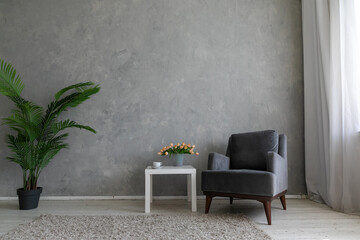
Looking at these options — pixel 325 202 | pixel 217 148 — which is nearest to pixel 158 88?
pixel 217 148

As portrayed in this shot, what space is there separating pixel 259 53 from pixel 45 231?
3075mm

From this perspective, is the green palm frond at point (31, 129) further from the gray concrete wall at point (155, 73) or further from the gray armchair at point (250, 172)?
the gray armchair at point (250, 172)

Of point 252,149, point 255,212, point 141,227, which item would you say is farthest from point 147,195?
point 252,149

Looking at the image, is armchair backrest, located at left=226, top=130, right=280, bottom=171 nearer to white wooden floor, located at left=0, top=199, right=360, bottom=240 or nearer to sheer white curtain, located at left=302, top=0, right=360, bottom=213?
white wooden floor, located at left=0, top=199, right=360, bottom=240

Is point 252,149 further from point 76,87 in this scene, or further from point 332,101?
point 76,87

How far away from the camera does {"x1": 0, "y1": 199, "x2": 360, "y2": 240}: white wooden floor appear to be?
7.20ft

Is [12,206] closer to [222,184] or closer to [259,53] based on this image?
[222,184]

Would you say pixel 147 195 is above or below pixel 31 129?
below

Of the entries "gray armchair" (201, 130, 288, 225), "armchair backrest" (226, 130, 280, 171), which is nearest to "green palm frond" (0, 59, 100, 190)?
"gray armchair" (201, 130, 288, 225)

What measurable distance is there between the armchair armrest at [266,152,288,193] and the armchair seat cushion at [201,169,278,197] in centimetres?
8

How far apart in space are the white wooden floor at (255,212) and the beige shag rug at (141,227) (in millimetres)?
177

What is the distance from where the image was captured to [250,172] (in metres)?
2.52

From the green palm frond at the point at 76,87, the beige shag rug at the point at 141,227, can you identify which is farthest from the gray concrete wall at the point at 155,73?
the beige shag rug at the point at 141,227

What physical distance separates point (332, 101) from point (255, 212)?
1.43m
